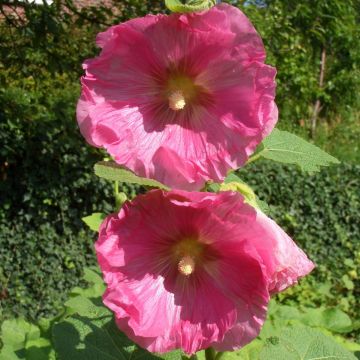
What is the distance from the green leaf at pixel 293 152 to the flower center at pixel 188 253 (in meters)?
0.22

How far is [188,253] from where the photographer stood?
34.4 inches

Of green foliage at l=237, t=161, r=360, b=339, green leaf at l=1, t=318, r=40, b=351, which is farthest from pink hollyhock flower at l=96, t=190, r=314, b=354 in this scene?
green foliage at l=237, t=161, r=360, b=339

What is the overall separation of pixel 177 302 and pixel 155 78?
330 mm

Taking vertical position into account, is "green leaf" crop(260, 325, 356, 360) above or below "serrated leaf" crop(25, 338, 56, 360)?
above

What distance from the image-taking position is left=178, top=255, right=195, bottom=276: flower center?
2.76 feet

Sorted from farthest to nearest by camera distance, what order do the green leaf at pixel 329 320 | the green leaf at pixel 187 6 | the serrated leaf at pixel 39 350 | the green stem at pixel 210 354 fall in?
the green leaf at pixel 329 320 < the serrated leaf at pixel 39 350 < the green stem at pixel 210 354 < the green leaf at pixel 187 6

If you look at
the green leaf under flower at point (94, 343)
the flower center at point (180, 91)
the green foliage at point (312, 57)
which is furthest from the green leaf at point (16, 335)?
the green foliage at point (312, 57)

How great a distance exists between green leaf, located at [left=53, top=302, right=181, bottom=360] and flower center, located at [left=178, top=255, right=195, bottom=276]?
244 mm

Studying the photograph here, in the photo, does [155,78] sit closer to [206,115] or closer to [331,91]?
[206,115]

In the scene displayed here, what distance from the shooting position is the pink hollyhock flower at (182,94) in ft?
2.56

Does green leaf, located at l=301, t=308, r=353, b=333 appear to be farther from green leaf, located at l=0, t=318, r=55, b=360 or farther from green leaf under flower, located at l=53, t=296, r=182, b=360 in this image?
green leaf under flower, located at l=53, t=296, r=182, b=360

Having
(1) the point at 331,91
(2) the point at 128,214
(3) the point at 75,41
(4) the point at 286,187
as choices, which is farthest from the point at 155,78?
(1) the point at 331,91

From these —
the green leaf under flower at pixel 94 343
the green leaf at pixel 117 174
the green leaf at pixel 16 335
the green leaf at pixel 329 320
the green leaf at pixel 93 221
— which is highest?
the green leaf at pixel 117 174

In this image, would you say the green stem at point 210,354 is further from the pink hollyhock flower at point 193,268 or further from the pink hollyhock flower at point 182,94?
the pink hollyhock flower at point 182,94
